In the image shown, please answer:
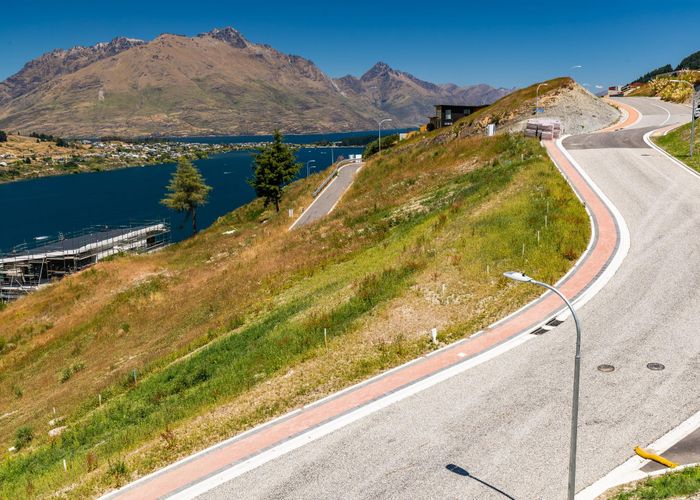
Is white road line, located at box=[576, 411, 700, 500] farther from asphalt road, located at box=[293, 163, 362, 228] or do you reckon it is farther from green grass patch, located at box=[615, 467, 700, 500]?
asphalt road, located at box=[293, 163, 362, 228]

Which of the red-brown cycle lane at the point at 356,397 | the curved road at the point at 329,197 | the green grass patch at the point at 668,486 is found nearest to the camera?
the green grass patch at the point at 668,486

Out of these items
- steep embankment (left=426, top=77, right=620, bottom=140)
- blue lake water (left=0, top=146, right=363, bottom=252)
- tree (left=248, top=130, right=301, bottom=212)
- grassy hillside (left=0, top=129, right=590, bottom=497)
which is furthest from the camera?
blue lake water (left=0, top=146, right=363, bottom=252)

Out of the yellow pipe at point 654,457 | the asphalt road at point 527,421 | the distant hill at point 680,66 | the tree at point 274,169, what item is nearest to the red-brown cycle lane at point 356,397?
the asphalt road at point 527,421

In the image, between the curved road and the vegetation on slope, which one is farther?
the curved road

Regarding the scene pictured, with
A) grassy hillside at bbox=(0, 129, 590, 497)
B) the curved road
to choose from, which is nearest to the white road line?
grassy hillside at bbox=(0, 129, 590, 497)

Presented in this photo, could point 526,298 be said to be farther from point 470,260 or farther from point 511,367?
point 511,367

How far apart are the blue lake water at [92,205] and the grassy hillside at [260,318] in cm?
5195

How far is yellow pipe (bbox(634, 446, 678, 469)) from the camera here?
489 inches

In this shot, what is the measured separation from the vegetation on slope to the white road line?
108ft

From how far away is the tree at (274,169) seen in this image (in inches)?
2692

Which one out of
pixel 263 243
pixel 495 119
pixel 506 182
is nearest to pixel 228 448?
pixel 506 182

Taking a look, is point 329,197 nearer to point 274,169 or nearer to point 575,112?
point 274,169

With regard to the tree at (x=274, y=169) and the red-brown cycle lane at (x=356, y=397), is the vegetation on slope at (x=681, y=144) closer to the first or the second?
the red-brown cycle lane at (x=356, y=397)

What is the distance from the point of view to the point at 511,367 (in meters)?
17.8
